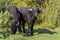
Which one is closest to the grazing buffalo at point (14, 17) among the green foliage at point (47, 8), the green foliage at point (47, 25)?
the green foliage at point (47, 8)

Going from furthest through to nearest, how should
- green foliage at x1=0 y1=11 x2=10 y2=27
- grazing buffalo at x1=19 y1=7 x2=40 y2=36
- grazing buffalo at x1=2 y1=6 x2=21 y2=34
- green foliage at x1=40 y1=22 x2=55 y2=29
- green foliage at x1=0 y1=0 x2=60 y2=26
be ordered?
green foliage at x1=0 y1=0 x2=60 y2=26
green foliage at x1=40 y1=22 x2=55 y2=29
grazing buffalo at x1=19 y1=7 x2=40 y2=36
grazing buffalo at x1=2 y1=6 x2=21 y2=34
green foliage at x1=0 y1=11 x2=10 y2=27

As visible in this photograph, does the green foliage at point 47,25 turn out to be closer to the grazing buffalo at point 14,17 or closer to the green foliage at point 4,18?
the grazing buffalo at point 14,17

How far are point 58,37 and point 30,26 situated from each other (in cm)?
182

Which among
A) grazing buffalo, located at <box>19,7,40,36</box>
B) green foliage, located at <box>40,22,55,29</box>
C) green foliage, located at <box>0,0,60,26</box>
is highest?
grazing buffalo, located at <box>19,7,40,36</box>

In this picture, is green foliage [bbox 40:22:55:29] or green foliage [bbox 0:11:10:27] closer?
green foliage [bbox 0:11:10:27]

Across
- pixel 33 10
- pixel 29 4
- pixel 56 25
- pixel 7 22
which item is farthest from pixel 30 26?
pixel 29 4

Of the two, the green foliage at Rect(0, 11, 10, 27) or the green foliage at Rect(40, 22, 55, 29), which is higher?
the green foliage at Rect(0, 11, 10, 27)

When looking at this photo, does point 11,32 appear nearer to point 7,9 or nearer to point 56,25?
point 7,9

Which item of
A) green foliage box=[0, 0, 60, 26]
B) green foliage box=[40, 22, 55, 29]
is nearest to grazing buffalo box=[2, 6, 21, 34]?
green foliage box=[0, 0, 60, 26]

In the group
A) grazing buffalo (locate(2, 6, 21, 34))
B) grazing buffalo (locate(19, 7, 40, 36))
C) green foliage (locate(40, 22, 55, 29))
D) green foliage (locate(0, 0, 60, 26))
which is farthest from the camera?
green foliage (locate(0, 0, 60, 26))

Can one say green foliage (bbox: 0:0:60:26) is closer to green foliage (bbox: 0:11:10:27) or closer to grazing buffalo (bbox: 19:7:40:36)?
grazing buffalo (bbox: 19:7:40:36)

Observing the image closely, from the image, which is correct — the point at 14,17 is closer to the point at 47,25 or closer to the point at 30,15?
the point at 30,15

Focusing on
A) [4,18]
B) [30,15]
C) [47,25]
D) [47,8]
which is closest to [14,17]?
[4,18]

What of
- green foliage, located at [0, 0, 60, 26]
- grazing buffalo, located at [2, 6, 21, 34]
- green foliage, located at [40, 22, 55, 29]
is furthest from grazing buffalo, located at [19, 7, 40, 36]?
green foliage, located at [40, 22, 55, 29]
